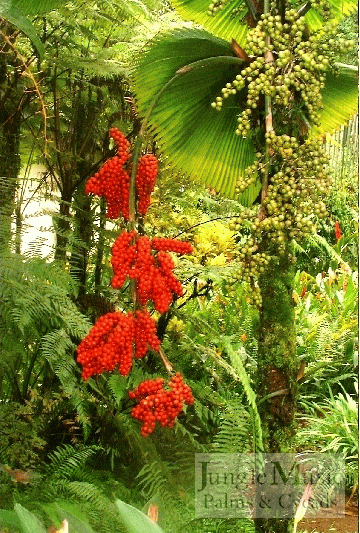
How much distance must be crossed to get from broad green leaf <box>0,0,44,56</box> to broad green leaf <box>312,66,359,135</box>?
37cm

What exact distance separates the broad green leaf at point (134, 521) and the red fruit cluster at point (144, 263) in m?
0.21

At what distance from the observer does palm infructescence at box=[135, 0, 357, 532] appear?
2.13 ft

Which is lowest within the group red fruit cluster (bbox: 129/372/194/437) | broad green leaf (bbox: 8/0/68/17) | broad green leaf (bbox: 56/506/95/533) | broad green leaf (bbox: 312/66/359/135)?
broad green leaf (bbox: 56/506/95/533)

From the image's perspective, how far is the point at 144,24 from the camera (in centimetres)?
94

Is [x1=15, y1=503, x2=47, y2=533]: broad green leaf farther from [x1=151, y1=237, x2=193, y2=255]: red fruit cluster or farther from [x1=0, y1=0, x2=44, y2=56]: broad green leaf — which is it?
[x1=0, y1=0, x2=44, y2=56]: broad green leaf

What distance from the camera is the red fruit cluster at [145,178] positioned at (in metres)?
0.67

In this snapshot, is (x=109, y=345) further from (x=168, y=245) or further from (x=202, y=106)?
(x=202, y=106)

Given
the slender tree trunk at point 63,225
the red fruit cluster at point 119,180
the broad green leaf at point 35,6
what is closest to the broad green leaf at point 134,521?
the red fruit cluster at point 119,180

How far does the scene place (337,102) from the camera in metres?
0.80

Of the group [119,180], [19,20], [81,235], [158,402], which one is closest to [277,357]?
[158,402]

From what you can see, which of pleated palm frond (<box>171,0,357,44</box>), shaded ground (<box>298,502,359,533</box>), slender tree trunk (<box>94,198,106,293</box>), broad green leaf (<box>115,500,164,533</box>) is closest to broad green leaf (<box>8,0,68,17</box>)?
pleated palm frond (<box>171,0,357,44</box>)

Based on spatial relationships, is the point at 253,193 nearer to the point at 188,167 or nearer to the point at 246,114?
the point at 188,167

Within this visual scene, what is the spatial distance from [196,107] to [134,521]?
1.68ft

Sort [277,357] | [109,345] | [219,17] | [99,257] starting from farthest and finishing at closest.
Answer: [99,257]
[219,17]
[277,357]
[109,345]
